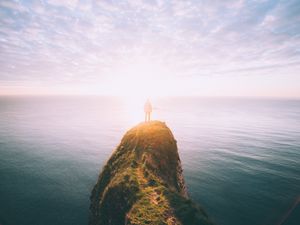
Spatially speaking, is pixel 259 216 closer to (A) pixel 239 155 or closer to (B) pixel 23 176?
(A) pixel 239 155

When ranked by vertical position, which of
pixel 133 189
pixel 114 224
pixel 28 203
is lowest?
pixel 28 203

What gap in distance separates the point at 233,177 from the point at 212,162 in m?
11.1

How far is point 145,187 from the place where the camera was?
1698cm

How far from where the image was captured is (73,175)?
48.6 metres

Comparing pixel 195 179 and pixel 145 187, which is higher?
pixel 145 187

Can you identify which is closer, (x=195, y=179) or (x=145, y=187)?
(x=145, y=187)

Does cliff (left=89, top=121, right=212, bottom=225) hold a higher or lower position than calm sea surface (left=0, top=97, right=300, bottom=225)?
higher

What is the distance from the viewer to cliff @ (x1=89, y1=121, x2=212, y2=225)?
13.4 metres

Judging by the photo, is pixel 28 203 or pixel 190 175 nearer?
pixel 28 203

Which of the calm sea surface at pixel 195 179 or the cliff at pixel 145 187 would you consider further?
the calm sea surface at pixel 195 179

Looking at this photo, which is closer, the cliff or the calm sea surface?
the cliff

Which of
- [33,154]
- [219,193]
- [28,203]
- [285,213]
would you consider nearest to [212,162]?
[219,193]

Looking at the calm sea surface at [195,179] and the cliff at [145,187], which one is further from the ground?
the cliff at [145,187]

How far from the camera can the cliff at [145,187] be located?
1338 centimetres
